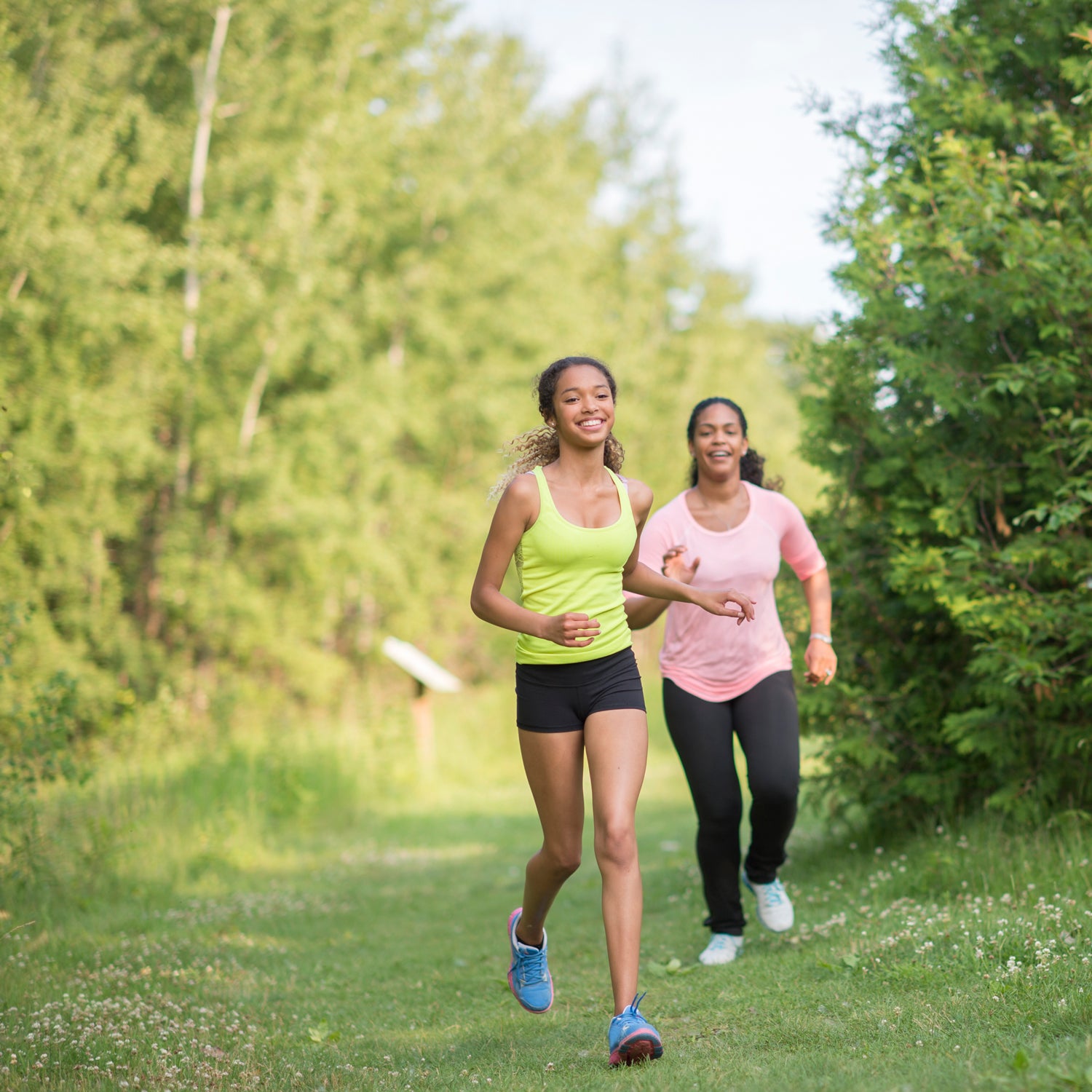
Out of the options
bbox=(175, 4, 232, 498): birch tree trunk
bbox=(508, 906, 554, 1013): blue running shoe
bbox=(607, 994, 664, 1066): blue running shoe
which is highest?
bbox=(175, 4, 232, 498): birch tree trunk

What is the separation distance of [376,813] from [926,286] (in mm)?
8520

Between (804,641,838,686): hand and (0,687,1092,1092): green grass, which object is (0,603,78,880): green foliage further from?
(804,641,838,686): hand

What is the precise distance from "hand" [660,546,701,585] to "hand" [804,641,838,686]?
2.30 feet

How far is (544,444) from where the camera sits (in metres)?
4.71

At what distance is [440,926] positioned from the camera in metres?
6.99

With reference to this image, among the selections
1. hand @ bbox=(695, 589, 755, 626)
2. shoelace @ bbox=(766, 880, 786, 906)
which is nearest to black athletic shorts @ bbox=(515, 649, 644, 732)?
hand @ bbox=(695, 589, 755, 626)

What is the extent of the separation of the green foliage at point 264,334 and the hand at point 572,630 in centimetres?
464

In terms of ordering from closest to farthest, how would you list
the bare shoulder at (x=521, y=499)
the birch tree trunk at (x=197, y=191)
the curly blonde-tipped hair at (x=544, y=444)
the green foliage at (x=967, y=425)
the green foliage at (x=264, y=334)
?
the bare shoulder at (x=521, y=499) < the curly blonde-tipped hair at (x=544, y=444) < the green foliage at (x=967, y=425) < the green foliage at (x=264, y=334) < the birch tree trunk at (x=197, y=191)

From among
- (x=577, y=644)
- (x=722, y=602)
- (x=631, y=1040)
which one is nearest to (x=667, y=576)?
(x=722, y=602)

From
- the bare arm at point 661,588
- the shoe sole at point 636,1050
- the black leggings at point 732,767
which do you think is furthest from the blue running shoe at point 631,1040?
the bare arm at point 661,588

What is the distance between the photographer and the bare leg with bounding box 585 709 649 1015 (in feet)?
12.5

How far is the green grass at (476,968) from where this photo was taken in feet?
12.0

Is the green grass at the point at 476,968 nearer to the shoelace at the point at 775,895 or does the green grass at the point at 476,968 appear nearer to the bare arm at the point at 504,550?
the shoelace at the point at 775,895

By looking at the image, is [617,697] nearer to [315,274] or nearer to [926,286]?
[926,286]
